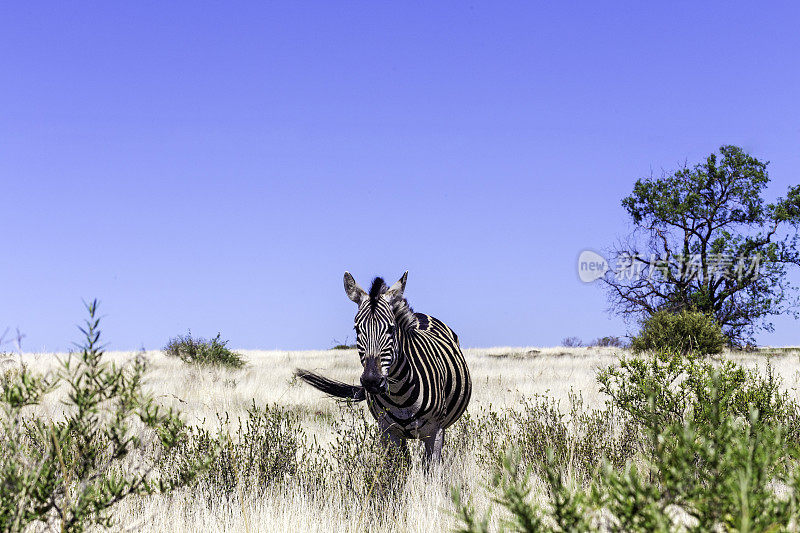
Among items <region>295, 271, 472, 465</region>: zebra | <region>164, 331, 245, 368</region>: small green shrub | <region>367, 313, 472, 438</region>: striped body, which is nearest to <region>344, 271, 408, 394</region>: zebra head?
<region>295, 271, 472, 465</region>: zebra

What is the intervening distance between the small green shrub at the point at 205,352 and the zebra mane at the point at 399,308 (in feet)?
41.6

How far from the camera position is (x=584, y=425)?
7723 millimetres

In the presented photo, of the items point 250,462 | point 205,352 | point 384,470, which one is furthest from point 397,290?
point 205,352

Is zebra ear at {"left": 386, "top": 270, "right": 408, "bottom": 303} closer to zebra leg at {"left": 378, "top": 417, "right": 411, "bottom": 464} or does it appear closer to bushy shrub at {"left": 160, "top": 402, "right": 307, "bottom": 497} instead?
zebra leg at {"left": 378, "top": 417, "right": 411, "bottom": 464}

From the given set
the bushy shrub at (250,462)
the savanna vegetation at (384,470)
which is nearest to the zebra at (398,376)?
the savanna vegetation at (384,470)

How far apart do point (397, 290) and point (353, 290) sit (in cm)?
38

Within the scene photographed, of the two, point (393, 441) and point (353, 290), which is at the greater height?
point (353, 290)

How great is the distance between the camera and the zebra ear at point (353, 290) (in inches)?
207

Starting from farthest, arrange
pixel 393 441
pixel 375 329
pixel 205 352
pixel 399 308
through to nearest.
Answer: pixel 205 352
pixel 393 441
pixel 399 308
pixel 375 329

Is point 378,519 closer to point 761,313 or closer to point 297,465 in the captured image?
point 297,465

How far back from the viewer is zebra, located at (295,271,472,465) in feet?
15.7

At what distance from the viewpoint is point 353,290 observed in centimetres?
529

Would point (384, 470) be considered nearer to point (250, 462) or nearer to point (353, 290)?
point (250, 462)

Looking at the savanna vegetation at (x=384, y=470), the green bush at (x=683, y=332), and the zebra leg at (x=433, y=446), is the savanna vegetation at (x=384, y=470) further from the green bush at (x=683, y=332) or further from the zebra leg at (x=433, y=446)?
the green bush at (x=683, y=332)
